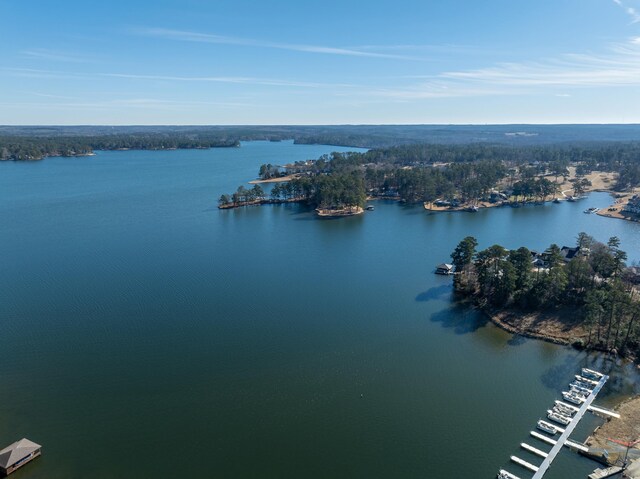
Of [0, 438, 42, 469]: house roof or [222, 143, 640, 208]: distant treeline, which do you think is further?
[222, 143, 640, 208]: distant treeline

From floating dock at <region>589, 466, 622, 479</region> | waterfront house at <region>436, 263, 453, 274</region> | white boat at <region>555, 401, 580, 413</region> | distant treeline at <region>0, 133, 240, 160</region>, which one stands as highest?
distant treeline at <region>0, 133, 240, 160</region>

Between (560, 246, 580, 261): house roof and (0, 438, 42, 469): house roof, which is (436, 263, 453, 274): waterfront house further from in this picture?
(0, 438, 42, 469): house roof

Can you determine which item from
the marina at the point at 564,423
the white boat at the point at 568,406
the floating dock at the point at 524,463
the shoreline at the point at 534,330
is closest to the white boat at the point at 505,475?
the marina at the point at 564,423

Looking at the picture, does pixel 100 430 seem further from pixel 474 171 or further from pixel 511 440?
pixel 474 171

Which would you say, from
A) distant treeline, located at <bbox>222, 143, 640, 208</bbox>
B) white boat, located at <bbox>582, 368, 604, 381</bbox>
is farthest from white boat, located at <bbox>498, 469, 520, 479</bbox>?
distant treeline, located at <bbox>222, 143, 640, 208</bbox>

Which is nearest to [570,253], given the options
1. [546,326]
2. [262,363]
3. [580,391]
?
[546,326]

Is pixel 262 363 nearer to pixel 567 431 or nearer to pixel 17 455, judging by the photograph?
pixel 17 455
